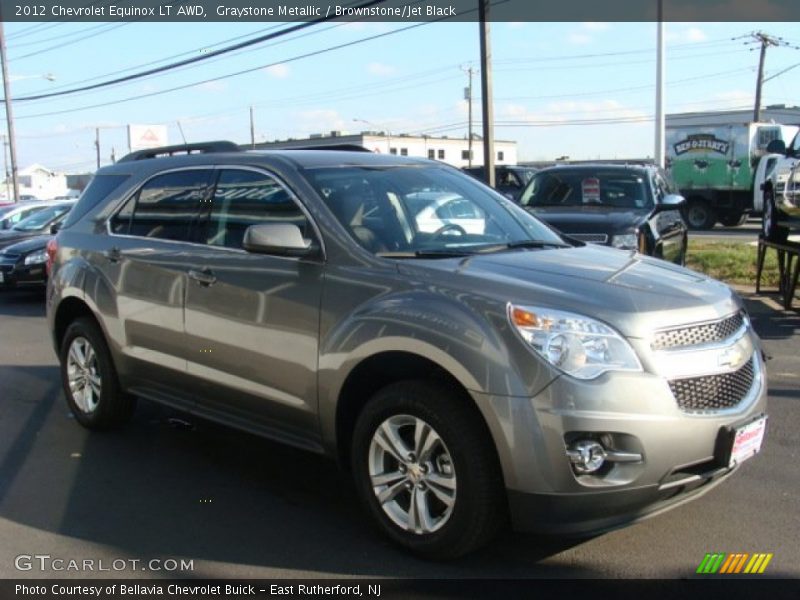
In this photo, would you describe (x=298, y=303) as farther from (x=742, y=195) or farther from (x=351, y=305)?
(x=742, y=195)

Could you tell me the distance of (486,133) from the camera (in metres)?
16.6

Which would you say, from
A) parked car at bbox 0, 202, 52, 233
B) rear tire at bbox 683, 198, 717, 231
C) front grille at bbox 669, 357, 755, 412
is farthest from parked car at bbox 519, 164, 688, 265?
rear tire at bbox 683, 198, 717, 231

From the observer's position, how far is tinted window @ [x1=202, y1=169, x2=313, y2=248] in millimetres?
4402

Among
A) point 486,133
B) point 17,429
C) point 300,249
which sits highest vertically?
point 486,133

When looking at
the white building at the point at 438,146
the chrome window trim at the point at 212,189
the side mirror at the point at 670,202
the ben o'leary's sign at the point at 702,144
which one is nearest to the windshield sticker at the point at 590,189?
the side mirror at the point at 670,202

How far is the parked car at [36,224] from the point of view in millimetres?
13844

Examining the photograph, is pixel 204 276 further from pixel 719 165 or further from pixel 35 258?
pixel 719 165

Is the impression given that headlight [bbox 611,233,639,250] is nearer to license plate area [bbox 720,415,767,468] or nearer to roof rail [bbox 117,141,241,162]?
roof rail [bbox 117,141,241,162]

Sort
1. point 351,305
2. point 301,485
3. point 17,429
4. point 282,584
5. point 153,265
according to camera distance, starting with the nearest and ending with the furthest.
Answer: point 282,584, point 351,305, point 301,485, point 153,265, point 17,429

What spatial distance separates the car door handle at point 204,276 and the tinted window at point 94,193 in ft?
4.40

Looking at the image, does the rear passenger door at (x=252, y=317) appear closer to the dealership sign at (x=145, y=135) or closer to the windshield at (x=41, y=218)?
the windshield at (x=41, y=218)

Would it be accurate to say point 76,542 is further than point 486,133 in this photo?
No

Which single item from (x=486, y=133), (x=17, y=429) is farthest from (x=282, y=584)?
(x=486, y=133)

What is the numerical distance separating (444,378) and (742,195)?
79.7 feet
